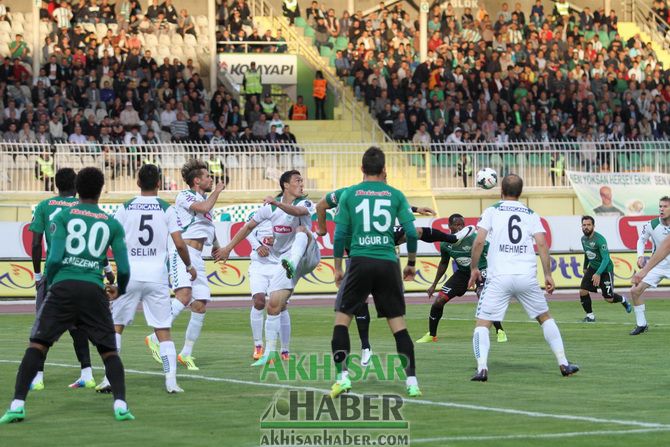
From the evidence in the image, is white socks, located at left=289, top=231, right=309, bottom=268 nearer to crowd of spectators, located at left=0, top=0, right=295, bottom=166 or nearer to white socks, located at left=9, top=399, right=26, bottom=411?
white socks, located at left=9, top=399, right=26, bottom=411

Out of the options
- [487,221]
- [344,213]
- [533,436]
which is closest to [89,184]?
[344,213]

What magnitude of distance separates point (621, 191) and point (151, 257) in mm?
26517

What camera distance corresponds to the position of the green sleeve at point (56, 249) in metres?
11.1

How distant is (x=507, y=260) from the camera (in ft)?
45.8

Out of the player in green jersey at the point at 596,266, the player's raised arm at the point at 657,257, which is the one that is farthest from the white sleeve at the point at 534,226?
the player in green jersey at the point at 596,266

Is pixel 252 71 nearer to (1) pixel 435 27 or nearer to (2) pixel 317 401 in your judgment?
(1) pixel 435 27

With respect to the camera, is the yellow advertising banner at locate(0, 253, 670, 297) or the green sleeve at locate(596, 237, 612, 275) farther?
the yellow advertising banner at locate(0, 253, 670, 297)

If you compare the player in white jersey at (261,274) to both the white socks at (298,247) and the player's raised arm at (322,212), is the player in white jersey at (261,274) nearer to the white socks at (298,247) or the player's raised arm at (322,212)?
the white socks at (298,247)

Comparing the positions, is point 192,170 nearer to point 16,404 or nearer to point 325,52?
point 16,404

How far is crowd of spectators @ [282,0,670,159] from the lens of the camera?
Result: 40.3 metres

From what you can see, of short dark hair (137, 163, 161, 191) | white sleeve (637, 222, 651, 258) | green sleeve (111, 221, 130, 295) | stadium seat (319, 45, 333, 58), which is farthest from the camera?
stadium seat (319, 45, 333, 58)

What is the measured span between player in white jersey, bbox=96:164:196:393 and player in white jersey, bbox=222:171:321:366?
232 centimetres

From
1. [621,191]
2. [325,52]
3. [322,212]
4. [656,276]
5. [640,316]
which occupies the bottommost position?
[640,316]

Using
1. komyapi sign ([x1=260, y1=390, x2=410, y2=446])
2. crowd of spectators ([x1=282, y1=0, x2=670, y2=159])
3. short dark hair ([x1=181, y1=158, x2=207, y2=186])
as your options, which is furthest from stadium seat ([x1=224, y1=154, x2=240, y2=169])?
komyapi sign ([x1=260, y1=390, x2=410, y2=446])
